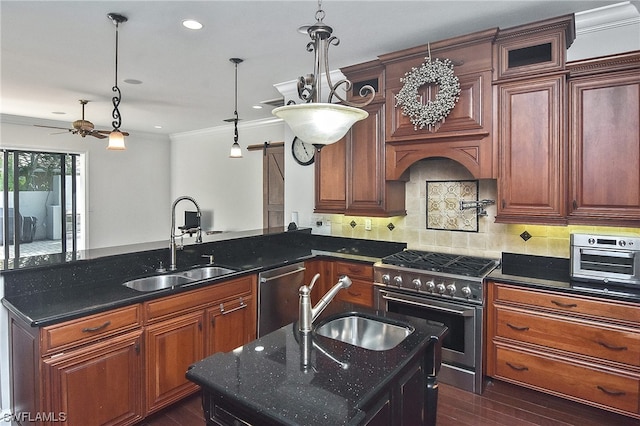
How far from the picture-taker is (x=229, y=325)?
2.98 m

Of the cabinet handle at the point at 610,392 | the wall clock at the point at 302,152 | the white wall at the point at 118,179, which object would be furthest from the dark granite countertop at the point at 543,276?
the white wall at the point at 118,179

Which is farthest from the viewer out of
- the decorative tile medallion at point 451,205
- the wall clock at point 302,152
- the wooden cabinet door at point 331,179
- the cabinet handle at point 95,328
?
the wall clock at point 302,152

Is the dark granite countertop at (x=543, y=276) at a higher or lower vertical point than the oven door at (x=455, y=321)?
higher

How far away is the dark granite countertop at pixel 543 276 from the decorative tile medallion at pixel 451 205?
0.45 m

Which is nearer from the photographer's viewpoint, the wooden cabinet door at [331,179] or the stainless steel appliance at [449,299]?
the stainless steel appliance at [449,299]

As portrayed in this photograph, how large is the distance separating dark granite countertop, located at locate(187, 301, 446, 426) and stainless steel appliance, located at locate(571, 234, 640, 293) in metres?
1.58

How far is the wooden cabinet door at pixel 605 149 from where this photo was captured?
2539 millimetres

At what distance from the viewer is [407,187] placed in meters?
3.88

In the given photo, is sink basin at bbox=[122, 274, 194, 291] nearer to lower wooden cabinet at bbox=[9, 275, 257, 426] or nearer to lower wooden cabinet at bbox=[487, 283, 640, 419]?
lower wooden cabinet at bbox=[9, 275, 257, 426]

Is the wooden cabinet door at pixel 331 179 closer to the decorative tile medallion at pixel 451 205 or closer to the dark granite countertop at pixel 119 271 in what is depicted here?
the dark granite countertop at pixel 119 271

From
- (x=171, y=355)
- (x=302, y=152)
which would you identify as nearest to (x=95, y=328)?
(x=171, y=355)

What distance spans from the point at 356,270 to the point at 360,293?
0.22m

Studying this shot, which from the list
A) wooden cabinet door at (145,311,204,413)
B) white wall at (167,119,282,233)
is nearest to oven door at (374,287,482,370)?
wooden cabinet door at (145,311,204,413)

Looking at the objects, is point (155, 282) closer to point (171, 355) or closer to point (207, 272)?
point (207, 272)
